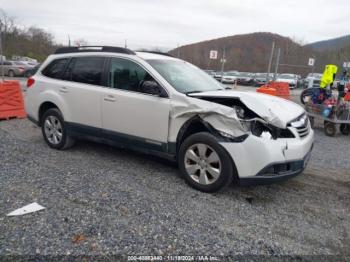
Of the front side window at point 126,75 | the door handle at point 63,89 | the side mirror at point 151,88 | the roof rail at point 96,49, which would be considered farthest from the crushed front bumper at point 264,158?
the door handle at point 63,89

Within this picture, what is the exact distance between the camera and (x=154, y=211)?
10.9 ft

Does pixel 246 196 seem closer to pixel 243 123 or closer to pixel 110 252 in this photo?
pixel 243 123

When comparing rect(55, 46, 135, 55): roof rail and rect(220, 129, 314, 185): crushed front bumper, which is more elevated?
rect(55, 46, 135, 55): roof rail

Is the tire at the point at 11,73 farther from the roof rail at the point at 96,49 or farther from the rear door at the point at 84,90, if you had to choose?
the rear door at the point at 84,90

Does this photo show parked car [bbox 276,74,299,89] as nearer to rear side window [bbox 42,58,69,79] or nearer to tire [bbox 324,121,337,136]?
tire [bbox 324,121,337,136]

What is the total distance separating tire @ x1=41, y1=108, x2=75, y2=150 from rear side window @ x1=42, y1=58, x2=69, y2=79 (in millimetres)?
628

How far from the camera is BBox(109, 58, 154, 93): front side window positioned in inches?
169

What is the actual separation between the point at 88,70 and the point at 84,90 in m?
0.36

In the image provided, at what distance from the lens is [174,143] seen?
159 inches

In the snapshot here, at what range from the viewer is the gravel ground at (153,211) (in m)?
2.76

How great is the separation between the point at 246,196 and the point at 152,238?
5.03 feet

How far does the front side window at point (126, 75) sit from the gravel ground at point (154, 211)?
1.27 metres

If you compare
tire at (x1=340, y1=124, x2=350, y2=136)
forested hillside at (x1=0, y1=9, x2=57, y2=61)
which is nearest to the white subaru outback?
tire at (x1=340, y1=124, x2=350, y2=136)

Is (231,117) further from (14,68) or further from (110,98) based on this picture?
(14,68)
